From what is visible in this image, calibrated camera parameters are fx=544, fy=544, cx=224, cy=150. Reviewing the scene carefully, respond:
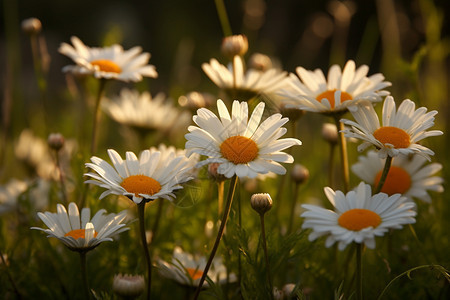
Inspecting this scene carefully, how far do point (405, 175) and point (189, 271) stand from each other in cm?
50

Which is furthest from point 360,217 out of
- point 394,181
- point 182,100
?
Result: point 182,100

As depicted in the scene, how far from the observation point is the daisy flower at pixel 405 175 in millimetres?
1132

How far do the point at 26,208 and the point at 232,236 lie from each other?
2.00 ft

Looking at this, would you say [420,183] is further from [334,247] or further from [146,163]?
[146,163]

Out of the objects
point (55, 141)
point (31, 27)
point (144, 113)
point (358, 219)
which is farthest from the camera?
point (144, 113)

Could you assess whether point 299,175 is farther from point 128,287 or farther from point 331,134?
point 128,287

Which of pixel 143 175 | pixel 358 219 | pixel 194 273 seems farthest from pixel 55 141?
pixel 358 219

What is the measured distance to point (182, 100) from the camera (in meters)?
1.48

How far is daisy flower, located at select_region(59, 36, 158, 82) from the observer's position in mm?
1217

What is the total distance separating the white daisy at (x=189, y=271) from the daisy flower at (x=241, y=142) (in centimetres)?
22

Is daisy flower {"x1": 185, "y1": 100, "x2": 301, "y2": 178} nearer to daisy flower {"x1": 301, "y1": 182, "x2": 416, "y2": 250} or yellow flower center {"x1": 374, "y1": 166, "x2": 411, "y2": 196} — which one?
daisy flower {"x1": 301, "y1": 182, "x2": 416, "y2": 250}

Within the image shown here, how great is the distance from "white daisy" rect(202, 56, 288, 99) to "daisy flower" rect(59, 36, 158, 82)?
14 cm

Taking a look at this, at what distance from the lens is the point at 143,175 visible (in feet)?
3.21

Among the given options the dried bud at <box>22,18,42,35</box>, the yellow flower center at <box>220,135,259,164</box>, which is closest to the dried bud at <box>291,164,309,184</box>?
the yellow flower center at <box>220,135,259,164</box>
